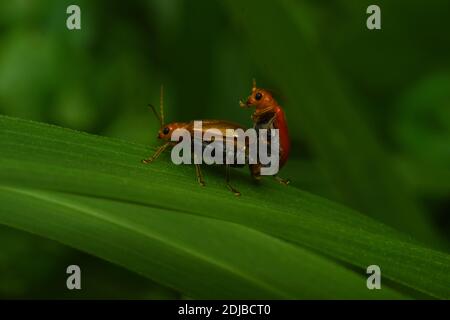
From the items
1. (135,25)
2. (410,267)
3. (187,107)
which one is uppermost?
(135,25)

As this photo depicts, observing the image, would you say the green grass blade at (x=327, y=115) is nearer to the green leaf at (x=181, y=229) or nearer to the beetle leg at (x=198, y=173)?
the beetle leg at (x=198, y=173)

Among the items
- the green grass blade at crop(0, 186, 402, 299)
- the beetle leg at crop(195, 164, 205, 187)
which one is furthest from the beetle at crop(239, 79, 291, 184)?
the green grass blade at crop(0, 186, 402, 299)

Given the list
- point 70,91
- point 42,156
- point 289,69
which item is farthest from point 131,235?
point 70,91

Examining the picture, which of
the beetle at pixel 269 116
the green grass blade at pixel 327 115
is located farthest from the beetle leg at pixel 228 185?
the green grass blade at pixel 327 115

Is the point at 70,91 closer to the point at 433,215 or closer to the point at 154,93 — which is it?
the point at 154,93

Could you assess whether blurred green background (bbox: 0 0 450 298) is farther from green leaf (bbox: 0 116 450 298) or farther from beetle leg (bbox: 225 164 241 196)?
green leaf (bbox: 0 116 450 298)

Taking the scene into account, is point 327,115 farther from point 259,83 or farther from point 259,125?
point 259,83
